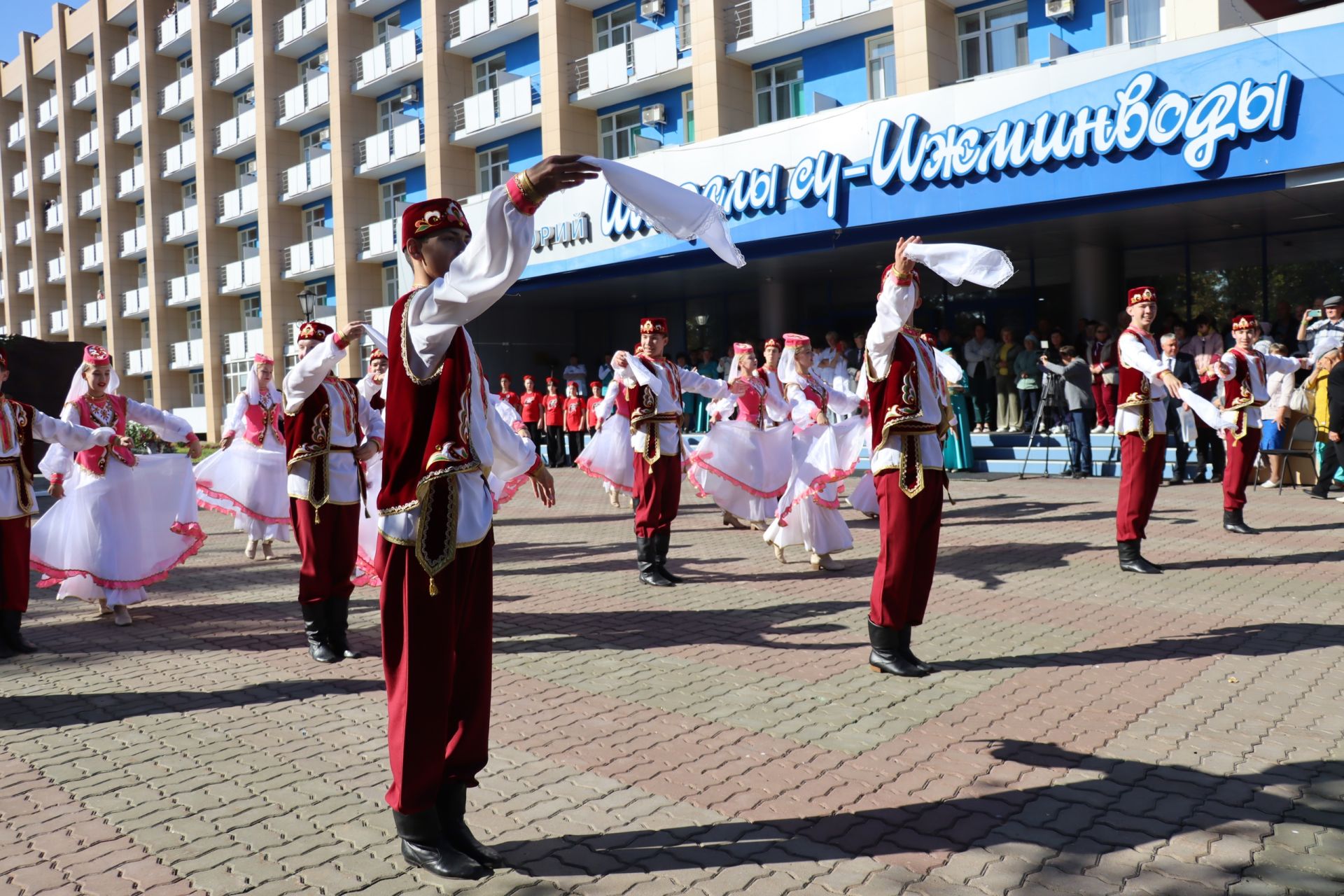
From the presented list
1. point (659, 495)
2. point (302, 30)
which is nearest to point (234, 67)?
point (302, 30)

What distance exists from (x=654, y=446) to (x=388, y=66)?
94.5 ft

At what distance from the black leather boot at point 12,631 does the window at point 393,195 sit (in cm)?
2960

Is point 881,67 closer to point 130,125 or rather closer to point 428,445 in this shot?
point 428,445

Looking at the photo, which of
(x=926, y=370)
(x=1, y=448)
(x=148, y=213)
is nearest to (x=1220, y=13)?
(x=926, y=370)

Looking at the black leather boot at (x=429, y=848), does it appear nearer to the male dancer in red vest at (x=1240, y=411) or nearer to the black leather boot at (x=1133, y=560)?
the black leather boot at (x=1133, y=560)

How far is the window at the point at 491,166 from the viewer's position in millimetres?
31938

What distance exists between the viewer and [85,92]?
51.1 meters

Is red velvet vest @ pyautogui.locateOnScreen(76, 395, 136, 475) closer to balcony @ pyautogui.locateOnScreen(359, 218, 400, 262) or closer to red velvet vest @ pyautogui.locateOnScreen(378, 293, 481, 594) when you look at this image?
red velvet vest @ pyautogui.locateOnScreen(378, 293, 481, 594)

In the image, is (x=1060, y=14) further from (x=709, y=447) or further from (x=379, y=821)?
(x=379, y=821)

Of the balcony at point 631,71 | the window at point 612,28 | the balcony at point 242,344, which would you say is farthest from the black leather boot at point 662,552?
the balcony at point 242,344

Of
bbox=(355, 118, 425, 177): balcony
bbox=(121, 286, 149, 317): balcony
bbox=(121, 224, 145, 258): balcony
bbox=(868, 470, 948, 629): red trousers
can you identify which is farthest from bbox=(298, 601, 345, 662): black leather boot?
bbox=(121, 224, 145, 258): balcony

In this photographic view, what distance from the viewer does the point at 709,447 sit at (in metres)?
10.7

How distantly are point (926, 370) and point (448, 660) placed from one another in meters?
3.59

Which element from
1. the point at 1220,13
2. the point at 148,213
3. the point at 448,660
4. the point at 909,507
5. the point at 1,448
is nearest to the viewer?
the point at 448,660
